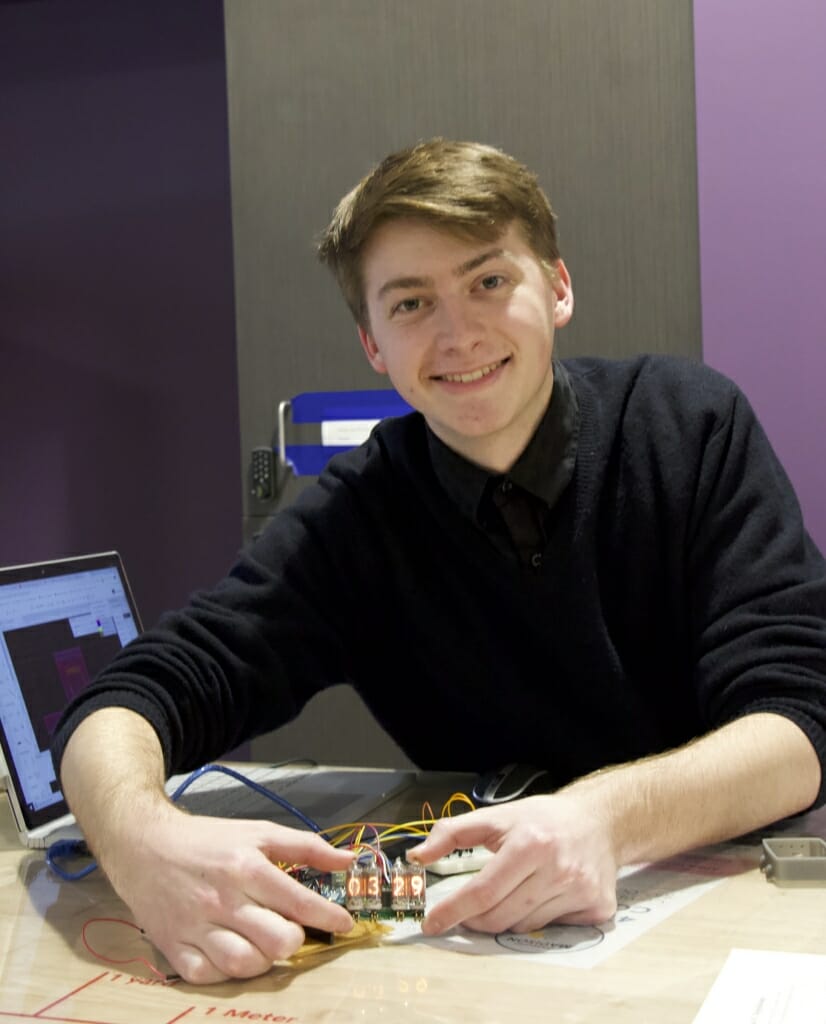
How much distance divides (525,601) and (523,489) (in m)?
0.14

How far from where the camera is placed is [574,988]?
0.85 metres

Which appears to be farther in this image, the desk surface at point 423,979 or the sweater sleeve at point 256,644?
the sweater sleeve at point 256,644

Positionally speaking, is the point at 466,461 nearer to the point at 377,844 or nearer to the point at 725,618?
the point at 725,618

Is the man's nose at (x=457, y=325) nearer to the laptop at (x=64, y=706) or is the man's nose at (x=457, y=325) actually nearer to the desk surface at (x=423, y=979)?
the laptop at (x=64, y=706)

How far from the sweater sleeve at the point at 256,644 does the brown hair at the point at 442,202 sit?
0.29 metres

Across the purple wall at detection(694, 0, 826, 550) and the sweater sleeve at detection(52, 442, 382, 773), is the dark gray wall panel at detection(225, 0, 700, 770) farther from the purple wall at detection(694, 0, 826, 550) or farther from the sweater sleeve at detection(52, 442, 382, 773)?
the sweater sleeve at detection(52, 442, 382, 773)

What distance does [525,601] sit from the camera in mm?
1449

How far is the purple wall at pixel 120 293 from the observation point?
376 centimetres

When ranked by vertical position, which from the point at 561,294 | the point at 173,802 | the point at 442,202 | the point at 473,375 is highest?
the point at 442,202

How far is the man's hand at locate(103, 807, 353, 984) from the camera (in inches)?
35.9

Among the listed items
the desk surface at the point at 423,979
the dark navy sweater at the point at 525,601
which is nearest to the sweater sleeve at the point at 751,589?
the dark navy sweater at the point at 525,601

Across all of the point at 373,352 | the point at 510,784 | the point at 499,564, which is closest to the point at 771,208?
the point at 373,352

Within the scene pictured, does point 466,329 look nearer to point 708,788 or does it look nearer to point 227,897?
point 708,788

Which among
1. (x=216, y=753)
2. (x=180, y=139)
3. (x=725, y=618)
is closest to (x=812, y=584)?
(x=725, y=618)
